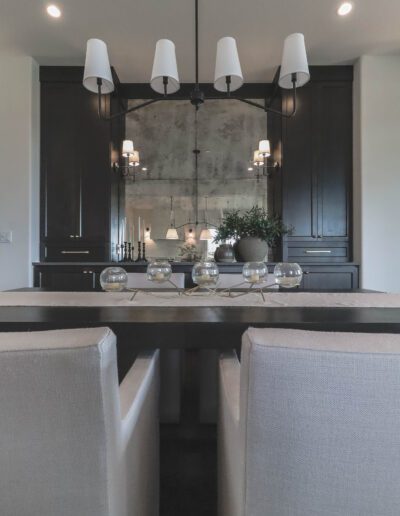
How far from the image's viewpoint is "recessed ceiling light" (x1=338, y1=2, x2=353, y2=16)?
8.29 ft

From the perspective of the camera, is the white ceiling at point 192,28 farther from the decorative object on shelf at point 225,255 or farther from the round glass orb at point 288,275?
the round glass orb at point 288,275

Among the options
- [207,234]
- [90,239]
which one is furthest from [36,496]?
[207,234]

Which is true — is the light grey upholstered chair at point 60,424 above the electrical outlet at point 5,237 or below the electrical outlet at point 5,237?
below

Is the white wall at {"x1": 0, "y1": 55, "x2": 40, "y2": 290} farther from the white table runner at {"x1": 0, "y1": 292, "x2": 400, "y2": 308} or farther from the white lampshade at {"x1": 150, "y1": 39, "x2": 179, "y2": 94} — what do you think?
the white lampshade at {"x1": 150, "y1": 39, "x2": 179, "y2": 94}

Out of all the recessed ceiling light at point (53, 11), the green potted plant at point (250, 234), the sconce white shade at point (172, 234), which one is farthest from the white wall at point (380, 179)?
the recessed ceiling light at point (53, 11)

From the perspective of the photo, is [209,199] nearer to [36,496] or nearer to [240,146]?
[240,146]

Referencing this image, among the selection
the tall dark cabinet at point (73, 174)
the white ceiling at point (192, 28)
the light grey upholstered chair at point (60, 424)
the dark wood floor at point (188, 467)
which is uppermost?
the white ceiling at point (192, 28)

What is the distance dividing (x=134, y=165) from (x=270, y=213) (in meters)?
1.71

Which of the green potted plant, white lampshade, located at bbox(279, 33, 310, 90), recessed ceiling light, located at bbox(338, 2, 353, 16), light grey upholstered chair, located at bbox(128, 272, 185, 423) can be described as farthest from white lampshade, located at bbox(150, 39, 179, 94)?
recessed ceiling light, located at bbox(338, 2, 353, 16)

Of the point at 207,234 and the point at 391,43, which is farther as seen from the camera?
the point at 207,234

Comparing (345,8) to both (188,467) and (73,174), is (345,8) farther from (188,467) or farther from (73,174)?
(188,467)

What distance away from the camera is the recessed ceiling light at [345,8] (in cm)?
253

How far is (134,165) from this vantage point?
371 cm

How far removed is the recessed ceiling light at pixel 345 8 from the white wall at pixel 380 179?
2.31ft
